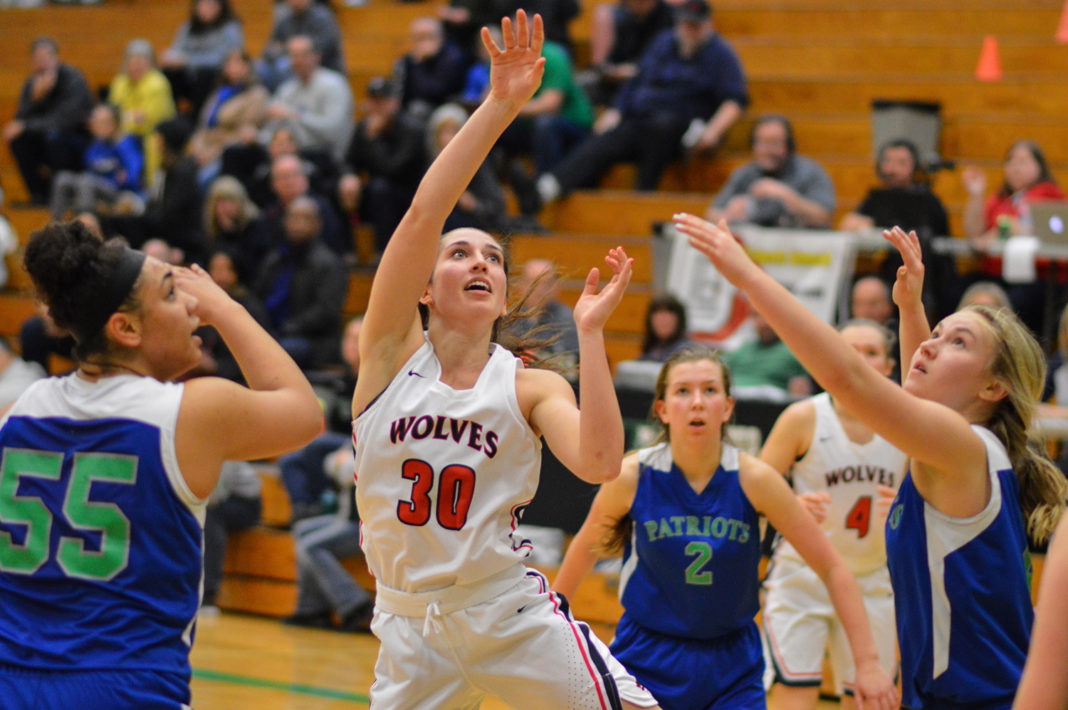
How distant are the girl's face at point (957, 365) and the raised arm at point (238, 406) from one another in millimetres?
1512

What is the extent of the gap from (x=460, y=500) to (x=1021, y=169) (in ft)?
20.4

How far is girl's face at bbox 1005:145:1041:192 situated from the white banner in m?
1.17

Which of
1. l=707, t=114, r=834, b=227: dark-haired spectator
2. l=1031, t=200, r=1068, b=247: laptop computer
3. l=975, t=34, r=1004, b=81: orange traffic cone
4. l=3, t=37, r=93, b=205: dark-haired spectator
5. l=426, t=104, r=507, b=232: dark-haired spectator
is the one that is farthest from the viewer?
l=3, t=37, r=93, b=205: dark-haired spectator

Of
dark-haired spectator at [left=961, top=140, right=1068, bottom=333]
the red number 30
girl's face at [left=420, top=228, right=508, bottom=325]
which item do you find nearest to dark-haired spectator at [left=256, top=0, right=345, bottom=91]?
dark-haired spectator at [left=961, top=140, right=1068, bottom=333]

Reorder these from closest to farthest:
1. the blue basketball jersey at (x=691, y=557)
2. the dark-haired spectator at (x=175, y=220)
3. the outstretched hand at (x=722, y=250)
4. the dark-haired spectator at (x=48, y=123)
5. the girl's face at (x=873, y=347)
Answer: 1. the outstretched hand at (x=722, y=250)
2. the blue basketball jersey at (x=691, y=557)
3. the girl's face at (x=873, y=347)
4. the dark-haired spectator at (x=175, y=220)
5. the dark-haired spectator at (x=48, y=123)

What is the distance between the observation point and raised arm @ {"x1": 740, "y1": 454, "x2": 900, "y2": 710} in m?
3.89

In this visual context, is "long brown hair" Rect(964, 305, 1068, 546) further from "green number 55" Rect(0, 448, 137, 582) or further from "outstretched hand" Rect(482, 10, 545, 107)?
"green number 55" Rect(0, 448, 137, 582)

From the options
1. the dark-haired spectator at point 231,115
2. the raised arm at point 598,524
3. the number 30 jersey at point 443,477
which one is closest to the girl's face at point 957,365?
the number 30 jersey at point 443,477

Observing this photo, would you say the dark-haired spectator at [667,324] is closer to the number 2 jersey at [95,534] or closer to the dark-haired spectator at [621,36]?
the dark-haired spectator at [621,36]

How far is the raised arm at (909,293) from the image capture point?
3.37 metres

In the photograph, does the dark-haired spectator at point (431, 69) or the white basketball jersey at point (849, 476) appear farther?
the dark-haired spectator at point (431, 69)

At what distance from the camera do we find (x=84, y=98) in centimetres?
1333

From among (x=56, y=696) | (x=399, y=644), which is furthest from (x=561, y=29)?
(x=56, y=696)

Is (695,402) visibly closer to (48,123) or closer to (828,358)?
(828,358)
